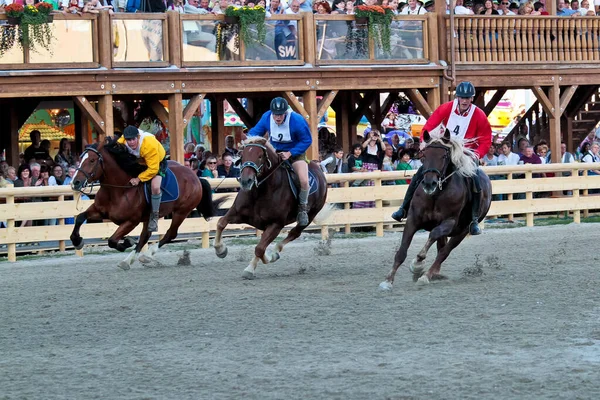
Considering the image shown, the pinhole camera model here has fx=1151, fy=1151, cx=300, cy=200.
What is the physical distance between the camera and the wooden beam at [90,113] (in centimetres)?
2170

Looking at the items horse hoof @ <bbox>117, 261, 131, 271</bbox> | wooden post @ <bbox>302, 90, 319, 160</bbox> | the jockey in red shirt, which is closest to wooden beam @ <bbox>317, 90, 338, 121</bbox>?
wooden post @ <bbox>302, 90, 319, 160</bbox>

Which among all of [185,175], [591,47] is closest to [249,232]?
[185,175]

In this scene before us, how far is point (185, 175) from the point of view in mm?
16062

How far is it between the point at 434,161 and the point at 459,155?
35cm

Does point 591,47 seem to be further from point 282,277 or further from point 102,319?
point 102,319

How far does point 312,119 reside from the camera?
23750 mm

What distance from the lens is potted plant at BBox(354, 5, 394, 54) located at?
78.7ft

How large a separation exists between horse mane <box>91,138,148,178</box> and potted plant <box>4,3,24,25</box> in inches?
274

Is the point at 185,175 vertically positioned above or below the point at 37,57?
below

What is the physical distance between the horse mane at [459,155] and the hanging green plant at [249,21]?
1065cm

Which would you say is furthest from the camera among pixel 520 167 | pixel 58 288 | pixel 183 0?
pixel 183 0

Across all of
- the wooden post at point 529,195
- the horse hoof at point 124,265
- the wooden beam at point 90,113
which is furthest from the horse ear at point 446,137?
the wooden beam at point 90,113

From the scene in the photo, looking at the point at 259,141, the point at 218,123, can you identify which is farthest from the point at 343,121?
the point at 259,141

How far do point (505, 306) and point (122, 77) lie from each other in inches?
520
